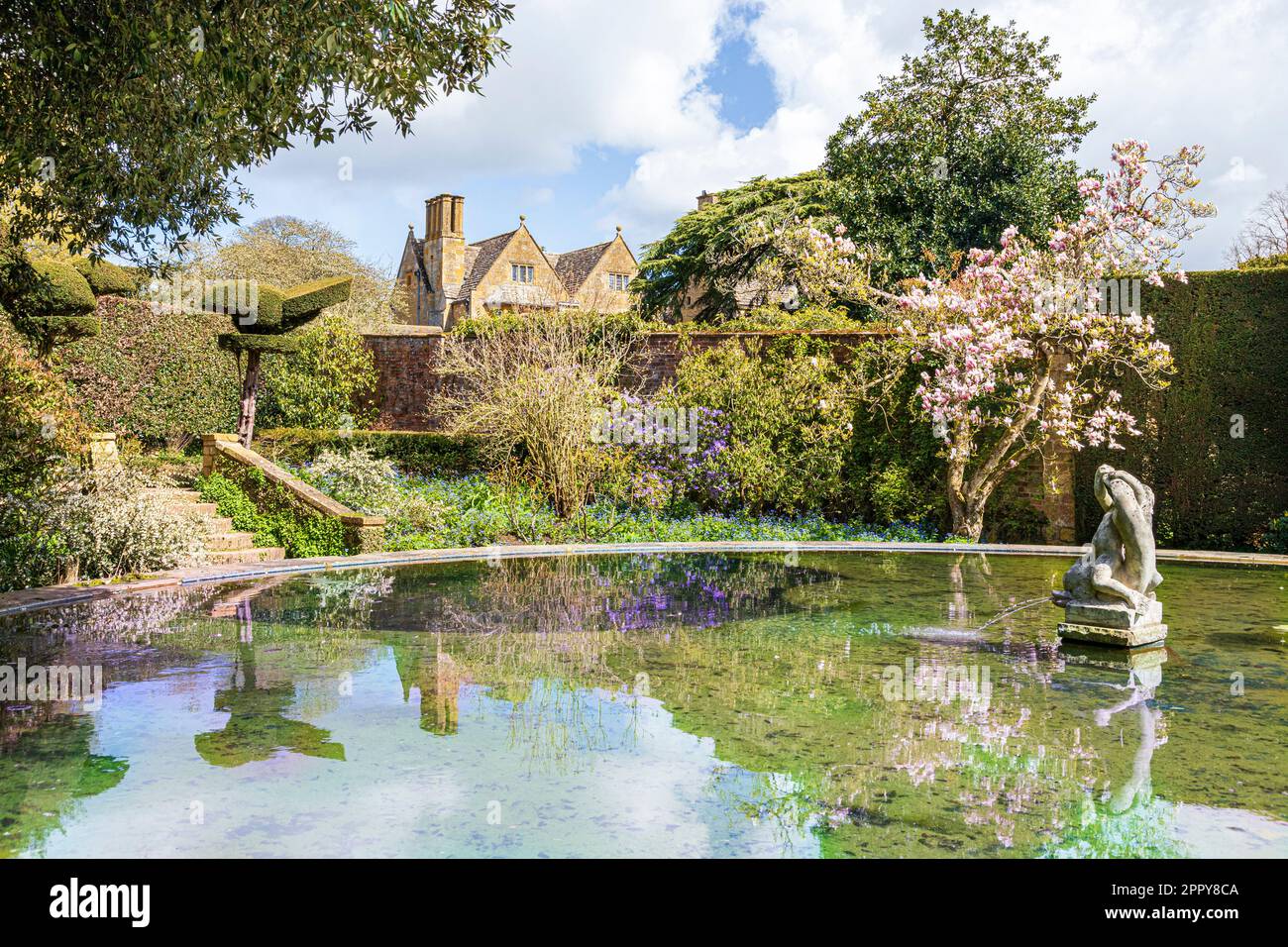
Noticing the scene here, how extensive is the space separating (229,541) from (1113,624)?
9.64 meters

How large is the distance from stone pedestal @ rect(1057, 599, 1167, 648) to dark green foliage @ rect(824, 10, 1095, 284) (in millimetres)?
15351

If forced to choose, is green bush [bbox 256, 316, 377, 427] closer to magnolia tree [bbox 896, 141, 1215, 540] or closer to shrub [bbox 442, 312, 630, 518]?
shrub [bbox 442, 312, 630, 518]

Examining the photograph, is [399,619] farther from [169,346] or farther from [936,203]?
[936,203]

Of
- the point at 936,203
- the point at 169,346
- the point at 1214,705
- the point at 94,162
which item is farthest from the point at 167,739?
the point at 936,203

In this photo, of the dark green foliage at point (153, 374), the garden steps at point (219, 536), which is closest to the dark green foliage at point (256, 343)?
the dark green foliage at point (153, 374)

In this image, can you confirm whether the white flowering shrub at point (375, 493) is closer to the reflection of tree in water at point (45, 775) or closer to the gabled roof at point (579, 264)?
the reflection of tree in water at point (45, 775)

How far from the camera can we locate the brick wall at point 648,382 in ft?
47.2

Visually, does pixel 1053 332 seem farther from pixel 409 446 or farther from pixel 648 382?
pixel 409 446

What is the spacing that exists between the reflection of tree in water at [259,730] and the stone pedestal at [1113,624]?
5249mm

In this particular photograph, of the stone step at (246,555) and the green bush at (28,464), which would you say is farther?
the stone step at (246,555)

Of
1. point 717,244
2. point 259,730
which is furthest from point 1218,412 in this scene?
point 717,244

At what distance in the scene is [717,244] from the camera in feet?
89.6
